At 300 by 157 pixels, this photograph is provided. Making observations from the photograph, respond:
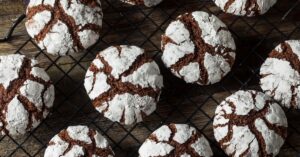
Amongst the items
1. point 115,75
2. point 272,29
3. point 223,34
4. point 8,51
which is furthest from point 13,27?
point 272,29

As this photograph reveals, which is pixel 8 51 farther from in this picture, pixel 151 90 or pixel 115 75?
pixel 151 90

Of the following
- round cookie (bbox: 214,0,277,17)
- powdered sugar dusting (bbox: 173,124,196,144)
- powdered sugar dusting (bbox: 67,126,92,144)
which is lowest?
powdered sugar dusting (bbox: 173,124,196,144)

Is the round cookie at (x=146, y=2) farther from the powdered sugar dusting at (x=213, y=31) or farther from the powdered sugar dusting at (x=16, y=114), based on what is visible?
the powdered sugar dusting at (x=16, y=114)

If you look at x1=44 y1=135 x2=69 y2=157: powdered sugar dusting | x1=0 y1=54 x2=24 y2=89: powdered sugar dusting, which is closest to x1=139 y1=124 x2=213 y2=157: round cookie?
x1=44 y1=135 x2=69 y2=157: powdered sugar dusting

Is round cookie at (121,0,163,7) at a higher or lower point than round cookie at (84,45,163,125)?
higher

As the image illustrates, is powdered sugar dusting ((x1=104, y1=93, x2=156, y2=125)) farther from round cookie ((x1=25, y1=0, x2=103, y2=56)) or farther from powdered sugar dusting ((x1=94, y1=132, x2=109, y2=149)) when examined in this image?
round cookie ((x1=25, y1=0, x2=103, y2=56))

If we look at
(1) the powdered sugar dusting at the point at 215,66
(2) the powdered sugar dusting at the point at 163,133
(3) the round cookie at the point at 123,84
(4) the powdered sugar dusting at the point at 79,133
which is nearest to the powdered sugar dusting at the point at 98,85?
(3) the round cookie at the point at 123,84

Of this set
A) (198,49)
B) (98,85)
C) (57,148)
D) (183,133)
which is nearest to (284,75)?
(198,49)
